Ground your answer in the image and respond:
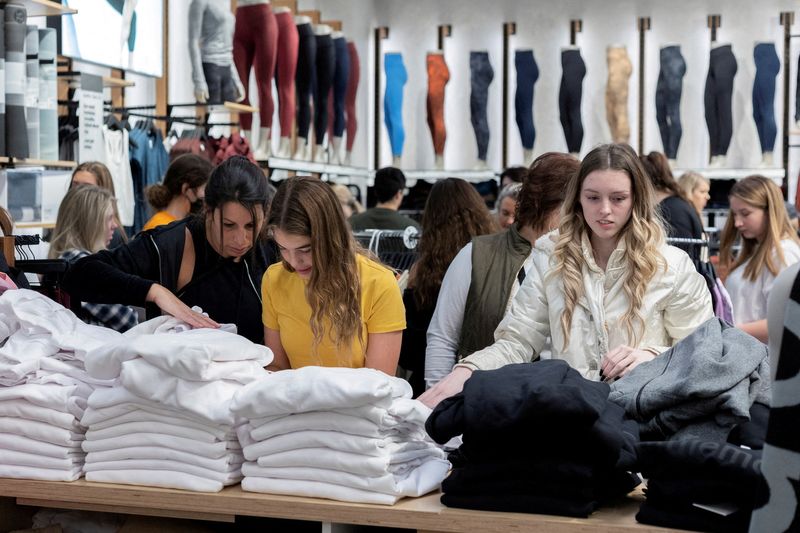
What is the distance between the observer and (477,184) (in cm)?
1009

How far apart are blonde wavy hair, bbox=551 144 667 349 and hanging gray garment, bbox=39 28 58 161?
3.47 meters

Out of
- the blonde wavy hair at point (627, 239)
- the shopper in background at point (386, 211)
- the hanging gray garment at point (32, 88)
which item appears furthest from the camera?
the shopper in background at point (386, 211)

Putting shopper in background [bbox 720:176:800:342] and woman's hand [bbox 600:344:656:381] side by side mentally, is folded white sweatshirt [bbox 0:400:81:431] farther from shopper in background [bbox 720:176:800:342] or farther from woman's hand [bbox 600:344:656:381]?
shopper in background [bbox 720:176:800:342]

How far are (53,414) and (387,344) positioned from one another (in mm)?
788

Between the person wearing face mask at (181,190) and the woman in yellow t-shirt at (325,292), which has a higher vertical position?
the person wearing face mask at (181,190)

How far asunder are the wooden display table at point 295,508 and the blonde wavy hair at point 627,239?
59 cm

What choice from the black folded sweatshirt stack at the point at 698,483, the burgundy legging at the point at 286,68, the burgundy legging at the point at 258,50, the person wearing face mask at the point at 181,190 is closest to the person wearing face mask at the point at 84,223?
the person wearing face mask at the point at 181,190

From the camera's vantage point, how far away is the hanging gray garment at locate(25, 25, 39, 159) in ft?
16.2

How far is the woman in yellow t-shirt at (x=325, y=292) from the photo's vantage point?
8.00 ft

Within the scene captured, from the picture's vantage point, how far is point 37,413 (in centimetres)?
214

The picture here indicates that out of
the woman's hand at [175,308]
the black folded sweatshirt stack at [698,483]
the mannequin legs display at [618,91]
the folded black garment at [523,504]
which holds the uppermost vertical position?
the mannequin legs display at [618,91]

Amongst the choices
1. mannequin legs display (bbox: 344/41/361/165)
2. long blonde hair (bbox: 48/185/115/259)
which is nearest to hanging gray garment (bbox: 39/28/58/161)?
long blonde hair (bbox: 48/185/115/259)

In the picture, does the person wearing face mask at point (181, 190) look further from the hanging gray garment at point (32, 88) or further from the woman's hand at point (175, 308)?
the woman's hand at point (175, 308)

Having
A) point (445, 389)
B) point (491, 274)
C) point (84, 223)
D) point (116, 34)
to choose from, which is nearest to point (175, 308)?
point (445, 389)
